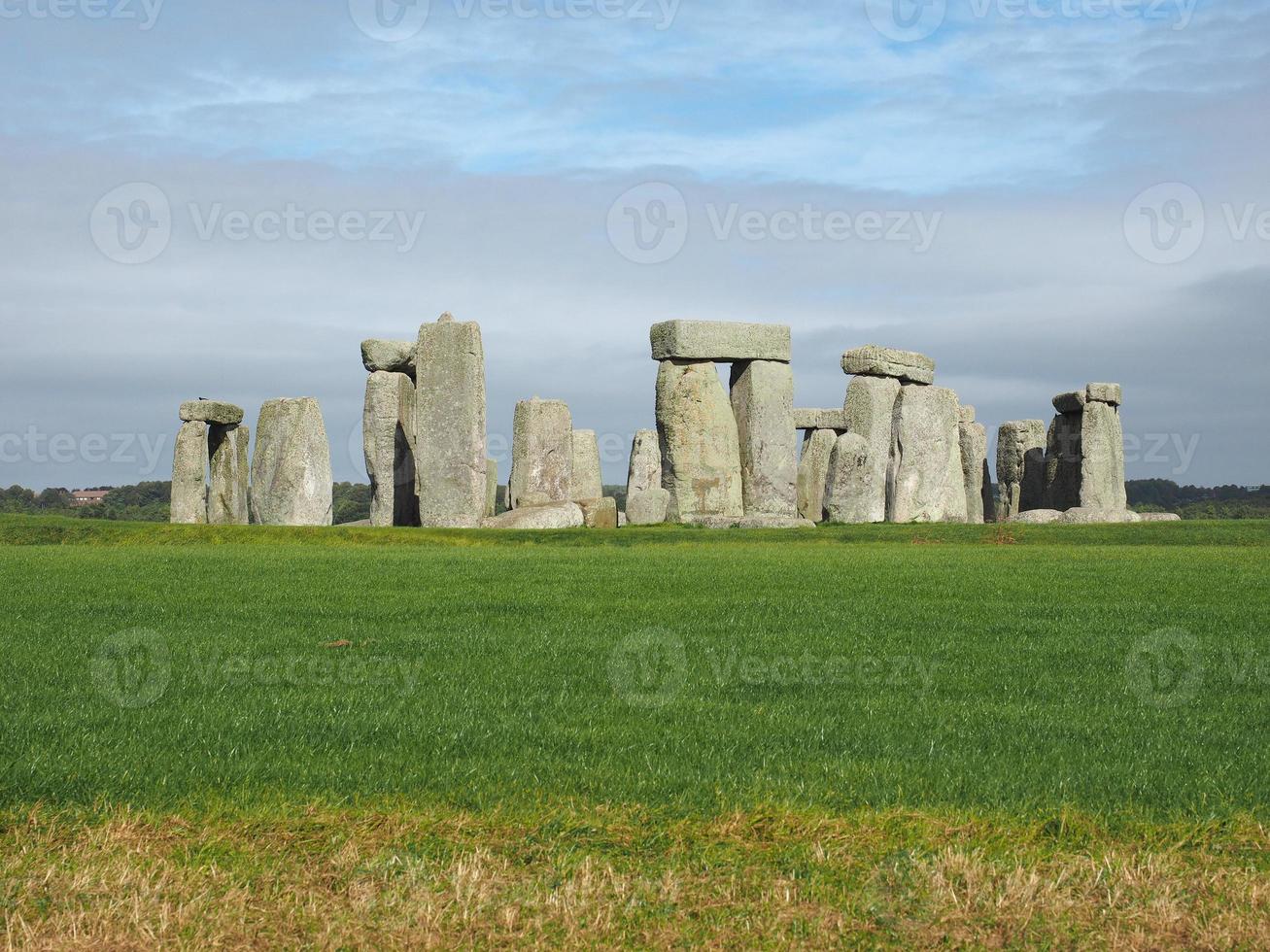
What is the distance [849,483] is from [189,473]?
1416 centimetres

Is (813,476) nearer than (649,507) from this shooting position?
No

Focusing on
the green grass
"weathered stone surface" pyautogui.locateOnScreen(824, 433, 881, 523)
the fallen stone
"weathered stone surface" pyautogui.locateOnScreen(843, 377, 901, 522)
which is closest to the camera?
the green grass

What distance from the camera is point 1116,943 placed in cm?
432

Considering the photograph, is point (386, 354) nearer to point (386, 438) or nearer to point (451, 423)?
Answer: point (386, 438)

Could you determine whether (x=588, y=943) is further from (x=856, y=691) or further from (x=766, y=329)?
(x=766, y=329)

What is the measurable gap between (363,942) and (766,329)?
21906 millimetres

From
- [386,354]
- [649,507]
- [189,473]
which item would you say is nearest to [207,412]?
[189,473]

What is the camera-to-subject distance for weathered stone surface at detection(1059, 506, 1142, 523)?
1026 inches
